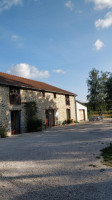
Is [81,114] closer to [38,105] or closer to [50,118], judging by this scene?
[50,118]

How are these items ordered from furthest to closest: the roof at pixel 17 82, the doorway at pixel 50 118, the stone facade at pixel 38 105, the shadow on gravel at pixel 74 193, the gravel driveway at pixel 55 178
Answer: the doorway at pixel 50 118 → the roof at pixel 17 82 → the stone facade at pixel 38 105 → the gravel driveway at pixel 55 178 → the shadow on gravel at pixel 74 193

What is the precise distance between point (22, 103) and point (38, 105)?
2.39 meters

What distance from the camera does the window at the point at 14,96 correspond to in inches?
522

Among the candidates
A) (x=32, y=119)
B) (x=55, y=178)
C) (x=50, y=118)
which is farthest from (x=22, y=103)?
(x=55, y=178)

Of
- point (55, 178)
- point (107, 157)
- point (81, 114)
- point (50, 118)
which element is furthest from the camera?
point (81, 114)

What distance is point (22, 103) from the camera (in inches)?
553

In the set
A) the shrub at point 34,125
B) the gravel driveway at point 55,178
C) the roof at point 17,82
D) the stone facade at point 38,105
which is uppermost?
the roof at point 17,82

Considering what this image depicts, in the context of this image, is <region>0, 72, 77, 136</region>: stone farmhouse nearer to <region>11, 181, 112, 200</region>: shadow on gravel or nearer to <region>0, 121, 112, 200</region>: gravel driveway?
<region>0, 121, 112, 200</region>: gravel driveway

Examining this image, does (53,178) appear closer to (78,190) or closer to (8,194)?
(78,190)

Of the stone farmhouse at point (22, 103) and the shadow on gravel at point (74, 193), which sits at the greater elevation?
the stone farmhouse at point (22, 103)

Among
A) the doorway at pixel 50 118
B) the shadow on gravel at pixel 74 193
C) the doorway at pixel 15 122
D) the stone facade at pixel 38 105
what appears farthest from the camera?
the doorway at pixel 50 118

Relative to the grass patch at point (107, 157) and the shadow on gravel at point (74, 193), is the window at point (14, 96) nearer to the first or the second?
the grass patch at point (107, 157)

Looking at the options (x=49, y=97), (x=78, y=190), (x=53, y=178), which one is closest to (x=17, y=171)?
(x=53, y=178)

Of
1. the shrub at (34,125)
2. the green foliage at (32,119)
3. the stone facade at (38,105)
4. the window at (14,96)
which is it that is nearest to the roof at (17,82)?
the stone facade at (38,105)
